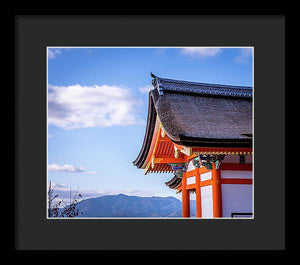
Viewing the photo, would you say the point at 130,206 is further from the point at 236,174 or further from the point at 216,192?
the point at 216,192

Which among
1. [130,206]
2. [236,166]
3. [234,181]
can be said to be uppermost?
[236,166]

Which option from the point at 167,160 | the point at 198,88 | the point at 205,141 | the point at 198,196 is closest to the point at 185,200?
the point at 167,160

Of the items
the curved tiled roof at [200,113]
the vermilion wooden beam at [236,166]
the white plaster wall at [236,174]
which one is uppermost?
the curved tiled roof at [200,113]

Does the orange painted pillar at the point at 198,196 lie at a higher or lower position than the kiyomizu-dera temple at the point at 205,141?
lower

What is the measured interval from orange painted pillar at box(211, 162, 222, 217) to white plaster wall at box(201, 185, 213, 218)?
250mm

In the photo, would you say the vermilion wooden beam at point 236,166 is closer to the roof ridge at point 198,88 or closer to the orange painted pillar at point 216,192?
the orange painted pillar at point 216,192

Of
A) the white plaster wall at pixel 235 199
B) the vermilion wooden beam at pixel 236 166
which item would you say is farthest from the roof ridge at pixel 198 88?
the white plaster wall at pixel 235 199

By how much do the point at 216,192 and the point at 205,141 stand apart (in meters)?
1.05

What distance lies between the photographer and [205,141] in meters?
6.42

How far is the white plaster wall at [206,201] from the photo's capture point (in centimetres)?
721

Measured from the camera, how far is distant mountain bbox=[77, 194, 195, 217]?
1547 centimetres
